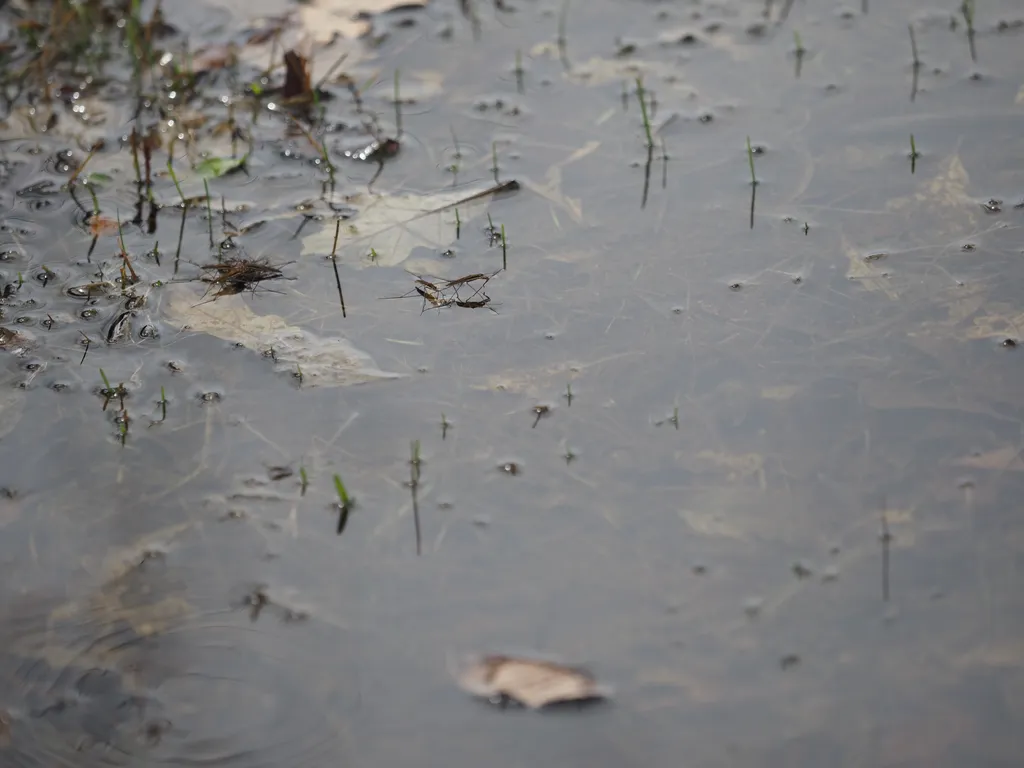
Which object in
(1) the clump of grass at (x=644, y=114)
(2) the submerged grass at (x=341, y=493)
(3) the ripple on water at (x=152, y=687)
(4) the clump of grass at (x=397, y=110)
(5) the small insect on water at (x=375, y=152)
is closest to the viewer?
(3) the ripple on water at (x=152, y=687)

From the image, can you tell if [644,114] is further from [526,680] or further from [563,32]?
[526,680]

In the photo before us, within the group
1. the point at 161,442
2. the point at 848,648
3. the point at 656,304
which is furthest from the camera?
the point at 656,304

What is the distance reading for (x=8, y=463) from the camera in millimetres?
2871

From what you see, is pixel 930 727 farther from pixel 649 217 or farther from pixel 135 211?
pixel 135 211

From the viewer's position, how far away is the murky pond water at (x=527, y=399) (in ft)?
7.60

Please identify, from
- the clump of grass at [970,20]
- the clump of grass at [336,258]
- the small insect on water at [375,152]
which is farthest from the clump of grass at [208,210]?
the clump of grass at [970,20]

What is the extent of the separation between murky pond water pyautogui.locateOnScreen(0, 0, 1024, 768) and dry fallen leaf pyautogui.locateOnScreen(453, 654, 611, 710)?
0.04 meters

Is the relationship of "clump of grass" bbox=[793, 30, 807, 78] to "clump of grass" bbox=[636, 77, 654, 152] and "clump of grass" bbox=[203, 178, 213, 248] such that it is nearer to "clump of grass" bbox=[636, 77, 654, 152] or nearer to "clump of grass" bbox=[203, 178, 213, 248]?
"clump of grass" bbox=[636, 77, 654, 152]

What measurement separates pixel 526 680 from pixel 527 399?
34.9 inches

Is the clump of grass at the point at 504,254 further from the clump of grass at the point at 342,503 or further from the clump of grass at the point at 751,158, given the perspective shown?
the clump of grass at the point at 342,503

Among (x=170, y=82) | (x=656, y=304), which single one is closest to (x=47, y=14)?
(x=170, y=82)

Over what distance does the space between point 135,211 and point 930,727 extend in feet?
9.87

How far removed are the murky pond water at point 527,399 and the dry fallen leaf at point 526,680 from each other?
4cm

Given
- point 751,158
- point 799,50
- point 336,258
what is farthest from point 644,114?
point 336,258
